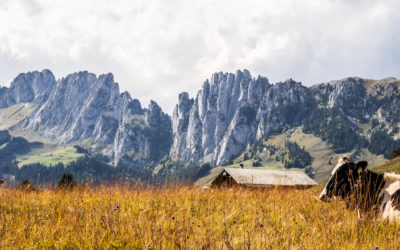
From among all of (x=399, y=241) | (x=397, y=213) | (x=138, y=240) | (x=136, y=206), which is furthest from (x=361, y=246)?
(x=136, y=206)

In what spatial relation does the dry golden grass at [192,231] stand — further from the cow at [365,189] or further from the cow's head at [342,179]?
the cow's head at [342,179]

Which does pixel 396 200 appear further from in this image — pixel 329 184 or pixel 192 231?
pixel 192 231

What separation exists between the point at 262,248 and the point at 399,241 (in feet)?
7.78

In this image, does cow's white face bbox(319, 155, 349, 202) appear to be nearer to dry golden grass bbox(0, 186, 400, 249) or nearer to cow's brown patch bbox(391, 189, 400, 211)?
dry golden grass bbox(0, 186, 400, 249)

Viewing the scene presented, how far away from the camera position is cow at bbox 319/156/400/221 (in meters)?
Answer: 6.61

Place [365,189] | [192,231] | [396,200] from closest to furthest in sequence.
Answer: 1. [192,231]
2. [396,200]
3. [365,189]

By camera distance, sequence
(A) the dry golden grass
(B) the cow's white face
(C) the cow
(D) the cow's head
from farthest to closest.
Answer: (D) the cow's head < (B) the cow's white face < (C) the cow < (A) the dry golden grass

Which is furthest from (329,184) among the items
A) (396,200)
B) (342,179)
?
(396,200)

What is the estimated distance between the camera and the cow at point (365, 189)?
6605 millimetres

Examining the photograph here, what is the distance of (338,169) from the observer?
7.32 meters

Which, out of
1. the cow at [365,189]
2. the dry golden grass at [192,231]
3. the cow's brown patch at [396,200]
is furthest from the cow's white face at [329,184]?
the cow's brown patch at [396,200]

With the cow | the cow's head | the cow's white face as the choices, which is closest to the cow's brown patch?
the cow

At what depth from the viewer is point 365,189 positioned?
23.8ft

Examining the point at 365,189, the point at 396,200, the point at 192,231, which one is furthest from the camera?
the point at 365,189
